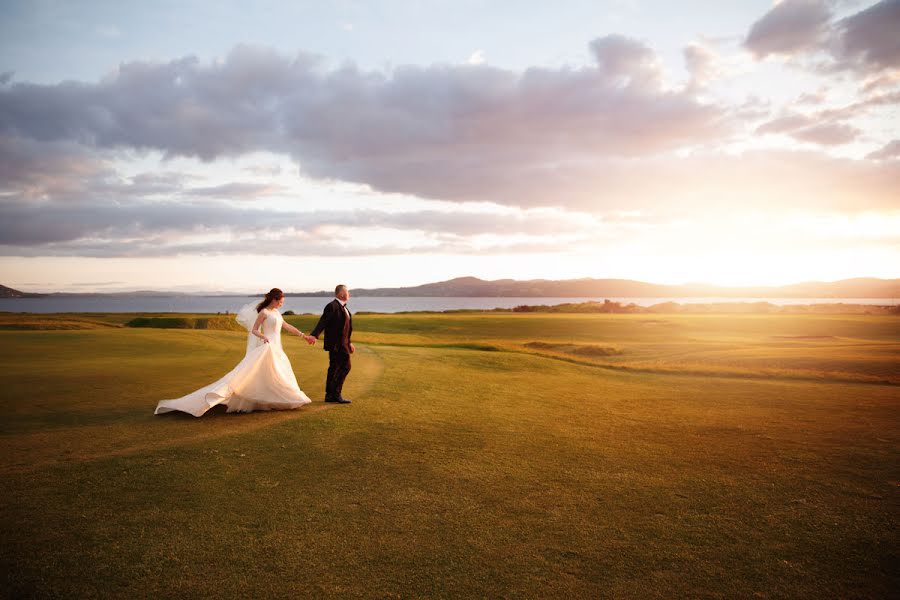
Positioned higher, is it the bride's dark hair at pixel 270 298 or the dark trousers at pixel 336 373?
the bride's dark hair at pixel 270 298

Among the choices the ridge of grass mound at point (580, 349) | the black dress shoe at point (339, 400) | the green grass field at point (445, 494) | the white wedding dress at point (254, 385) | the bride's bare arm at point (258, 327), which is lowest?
the ridge of grass mound at point (580, 349)

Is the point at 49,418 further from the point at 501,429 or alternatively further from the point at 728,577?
the point at 728,577

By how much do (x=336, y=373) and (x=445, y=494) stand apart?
6142mm

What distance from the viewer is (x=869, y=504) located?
612 cm

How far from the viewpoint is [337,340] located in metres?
12.0

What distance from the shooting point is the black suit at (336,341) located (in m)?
11.7

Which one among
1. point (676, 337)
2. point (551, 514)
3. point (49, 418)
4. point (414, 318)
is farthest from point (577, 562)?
point (414, 318)

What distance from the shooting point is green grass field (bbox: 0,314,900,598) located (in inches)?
173

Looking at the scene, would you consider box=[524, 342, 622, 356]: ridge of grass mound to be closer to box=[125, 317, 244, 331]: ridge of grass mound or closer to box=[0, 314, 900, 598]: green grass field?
box=[0, 314, 900, 598]: green grass field

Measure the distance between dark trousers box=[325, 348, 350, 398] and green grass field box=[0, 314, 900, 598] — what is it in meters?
0.59

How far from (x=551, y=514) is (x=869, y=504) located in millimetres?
3974

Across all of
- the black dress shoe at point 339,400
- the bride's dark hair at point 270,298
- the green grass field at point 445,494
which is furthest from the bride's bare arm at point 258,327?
the black dress shoe at point 339,400

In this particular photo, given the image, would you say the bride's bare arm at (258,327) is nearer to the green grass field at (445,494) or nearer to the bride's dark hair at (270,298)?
the bride's dark hair at (270,298)

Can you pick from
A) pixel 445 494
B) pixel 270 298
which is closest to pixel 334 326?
pixel 270 298
